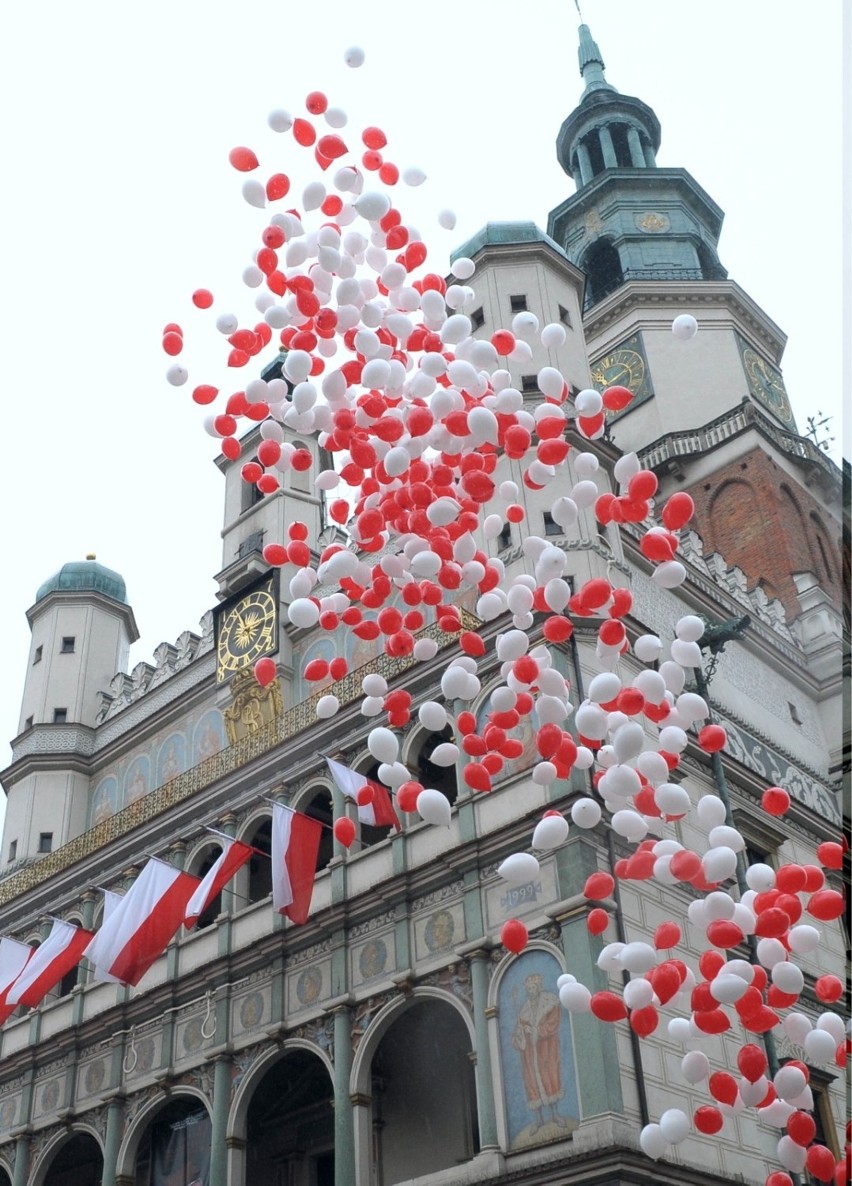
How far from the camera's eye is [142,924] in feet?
83.3

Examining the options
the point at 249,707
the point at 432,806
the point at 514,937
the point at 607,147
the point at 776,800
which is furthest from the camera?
the point at 607,147

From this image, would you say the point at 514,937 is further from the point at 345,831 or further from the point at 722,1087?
the point at 345,831

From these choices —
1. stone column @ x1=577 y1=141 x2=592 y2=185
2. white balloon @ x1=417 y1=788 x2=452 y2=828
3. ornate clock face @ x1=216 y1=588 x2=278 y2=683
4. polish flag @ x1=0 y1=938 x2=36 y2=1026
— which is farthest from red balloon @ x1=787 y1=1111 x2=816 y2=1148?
stone column @ x1=577 y1=141 x2=592 y2=185

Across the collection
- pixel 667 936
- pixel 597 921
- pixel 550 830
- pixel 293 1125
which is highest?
pixel 293 1125

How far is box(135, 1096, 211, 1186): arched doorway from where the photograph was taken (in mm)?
25781

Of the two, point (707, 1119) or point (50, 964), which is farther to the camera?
point (50, 964)

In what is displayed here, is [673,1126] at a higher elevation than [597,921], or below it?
below

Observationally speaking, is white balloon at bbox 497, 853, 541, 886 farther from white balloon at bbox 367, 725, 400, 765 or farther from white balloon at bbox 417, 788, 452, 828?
white balloon at bbox 367, 725, 400, 765

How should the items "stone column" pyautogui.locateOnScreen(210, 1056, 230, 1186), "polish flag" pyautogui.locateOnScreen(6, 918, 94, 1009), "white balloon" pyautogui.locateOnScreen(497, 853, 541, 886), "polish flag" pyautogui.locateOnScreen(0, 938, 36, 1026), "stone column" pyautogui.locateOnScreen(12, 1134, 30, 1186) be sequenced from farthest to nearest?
"polish flag" pyautogui.locateOnScreen(0, 938, 36, 1026), "stone column" pyautogui.locateOnScreen(12, 1134, 30, 1186), "polish flag" pyautogui.locateOnScreen(6, 918, 94, 1009), "stone column" pyautogui.locateOnScreen(210, 1056, 230, 1186), "white balloon" pyautogui.locateOnScreen(497, 853, 541, 886)

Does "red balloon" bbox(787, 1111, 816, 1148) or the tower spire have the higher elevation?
the tower spire

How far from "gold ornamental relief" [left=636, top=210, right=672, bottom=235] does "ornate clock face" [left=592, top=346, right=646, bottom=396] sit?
21.0ft

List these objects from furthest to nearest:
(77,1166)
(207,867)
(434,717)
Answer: (77,1166) → (207,867) → (434,717)

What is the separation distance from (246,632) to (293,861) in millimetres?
9429

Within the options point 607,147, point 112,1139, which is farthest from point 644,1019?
point 607,147
